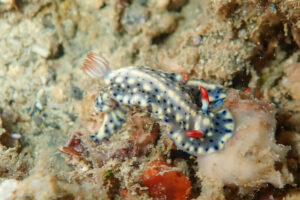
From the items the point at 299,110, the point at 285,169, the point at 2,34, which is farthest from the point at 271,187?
the point at 2,34

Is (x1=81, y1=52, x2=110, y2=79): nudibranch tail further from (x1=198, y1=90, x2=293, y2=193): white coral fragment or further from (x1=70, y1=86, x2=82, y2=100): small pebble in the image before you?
(x1=198, y1=90, x2=293, y2=193): white coral fragment

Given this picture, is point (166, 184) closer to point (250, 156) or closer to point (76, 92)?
point (250, 156)

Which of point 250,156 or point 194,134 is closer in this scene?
point 250,156

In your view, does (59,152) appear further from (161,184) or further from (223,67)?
(223,67)

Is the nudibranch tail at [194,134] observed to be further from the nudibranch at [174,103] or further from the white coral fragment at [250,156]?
the white coral fragment at [250,156]

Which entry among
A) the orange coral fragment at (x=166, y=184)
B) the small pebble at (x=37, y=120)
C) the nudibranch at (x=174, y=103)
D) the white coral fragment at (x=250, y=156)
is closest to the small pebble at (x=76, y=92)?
the small pebble at (x=37, y=120)

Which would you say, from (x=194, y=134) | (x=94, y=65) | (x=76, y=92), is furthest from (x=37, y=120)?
(x=194, y=134)
